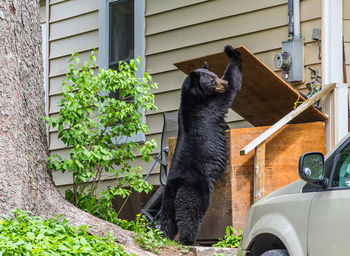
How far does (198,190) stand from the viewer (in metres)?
6.18

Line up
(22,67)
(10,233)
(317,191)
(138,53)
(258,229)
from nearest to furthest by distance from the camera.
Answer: (317,191), (258,229), (10,233), (22,67), (138,53)

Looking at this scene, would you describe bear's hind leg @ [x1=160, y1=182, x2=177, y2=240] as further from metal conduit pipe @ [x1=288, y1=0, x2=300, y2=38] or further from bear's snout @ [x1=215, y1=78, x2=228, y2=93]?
metal conduit pipe @ [x1=288, y1=0, x2=300, y2=38]

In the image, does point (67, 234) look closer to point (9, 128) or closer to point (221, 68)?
point (9, 128)

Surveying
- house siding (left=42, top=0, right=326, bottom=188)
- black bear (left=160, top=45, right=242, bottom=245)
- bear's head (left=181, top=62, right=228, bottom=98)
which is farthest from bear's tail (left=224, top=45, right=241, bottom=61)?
house siding (left=42, top=0, right=326, bottom=188)

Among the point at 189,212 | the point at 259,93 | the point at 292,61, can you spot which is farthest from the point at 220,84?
the point at 189,212

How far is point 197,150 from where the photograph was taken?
6.30 m

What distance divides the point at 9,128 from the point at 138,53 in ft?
12.1

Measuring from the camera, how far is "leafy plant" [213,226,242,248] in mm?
6004

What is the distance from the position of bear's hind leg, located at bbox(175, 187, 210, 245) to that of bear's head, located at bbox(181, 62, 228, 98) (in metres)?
0.96

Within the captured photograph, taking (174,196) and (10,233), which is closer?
(10,233)

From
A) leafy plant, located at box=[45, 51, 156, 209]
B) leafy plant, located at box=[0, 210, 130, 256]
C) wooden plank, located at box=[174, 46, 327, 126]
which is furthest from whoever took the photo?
leafy plant, located at box=[45, 51, 156, 209]

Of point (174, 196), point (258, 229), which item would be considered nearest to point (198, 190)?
point (174, 196)

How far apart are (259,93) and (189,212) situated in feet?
4.88

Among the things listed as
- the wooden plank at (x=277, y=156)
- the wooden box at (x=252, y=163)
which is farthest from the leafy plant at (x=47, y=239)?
the wooden plank at (x=277, y=156)
